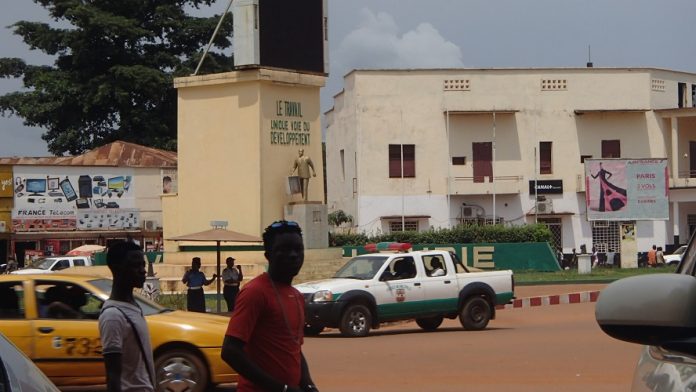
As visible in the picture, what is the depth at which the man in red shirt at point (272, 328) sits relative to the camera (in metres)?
5.40

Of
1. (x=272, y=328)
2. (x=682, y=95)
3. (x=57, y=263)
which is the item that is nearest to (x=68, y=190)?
(x=57, y=263)

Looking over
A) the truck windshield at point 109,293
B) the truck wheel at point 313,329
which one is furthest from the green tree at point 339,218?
the truck windshield at point 109,293

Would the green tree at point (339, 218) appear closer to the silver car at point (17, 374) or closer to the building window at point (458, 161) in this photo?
the building window at point (458, 161)

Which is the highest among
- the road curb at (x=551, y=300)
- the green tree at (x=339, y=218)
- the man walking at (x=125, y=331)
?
the green tree at (x=339, y=218)

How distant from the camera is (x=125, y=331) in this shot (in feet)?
21.3

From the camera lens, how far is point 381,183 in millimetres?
55562

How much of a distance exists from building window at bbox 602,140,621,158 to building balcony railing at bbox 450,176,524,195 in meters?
4.64

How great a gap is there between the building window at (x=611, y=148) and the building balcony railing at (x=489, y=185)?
4.64m

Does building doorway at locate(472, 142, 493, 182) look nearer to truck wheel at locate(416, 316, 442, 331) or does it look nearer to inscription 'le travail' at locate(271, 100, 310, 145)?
inscription 'le travail' at locate(271, 100, 310, 145)

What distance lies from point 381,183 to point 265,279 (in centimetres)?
5003

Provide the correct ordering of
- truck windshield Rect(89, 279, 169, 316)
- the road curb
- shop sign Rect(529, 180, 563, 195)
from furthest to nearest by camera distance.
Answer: shop sign Rect(529, 180, 563, 195)
the road curb
truck windshield Rect(89, 279, 169, 316)

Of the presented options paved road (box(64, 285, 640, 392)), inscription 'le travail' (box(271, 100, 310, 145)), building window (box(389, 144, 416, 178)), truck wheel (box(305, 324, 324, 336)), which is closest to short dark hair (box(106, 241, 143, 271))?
paved road (box(64, 285, 640, 392))

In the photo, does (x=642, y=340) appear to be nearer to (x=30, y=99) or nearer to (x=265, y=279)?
(x=265, y=279)

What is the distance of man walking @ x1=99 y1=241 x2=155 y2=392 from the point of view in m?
6.39
